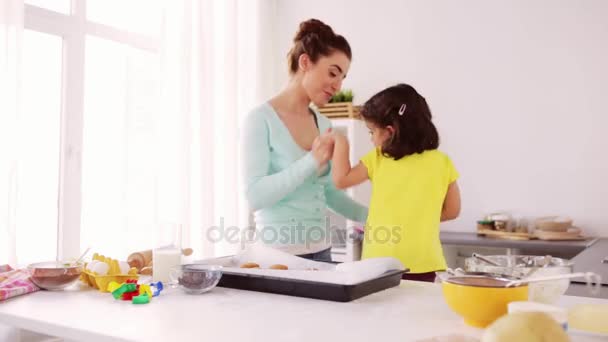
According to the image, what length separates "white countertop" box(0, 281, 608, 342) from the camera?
94 centimetres

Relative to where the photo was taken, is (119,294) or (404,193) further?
(404,193)

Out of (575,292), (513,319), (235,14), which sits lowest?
(575,292)

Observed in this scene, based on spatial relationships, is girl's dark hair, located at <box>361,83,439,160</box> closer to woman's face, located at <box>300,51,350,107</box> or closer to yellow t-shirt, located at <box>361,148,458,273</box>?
yellow t-shirt, located at <box>361,148,458,273</box>

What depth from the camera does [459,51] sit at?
3570 millimetres

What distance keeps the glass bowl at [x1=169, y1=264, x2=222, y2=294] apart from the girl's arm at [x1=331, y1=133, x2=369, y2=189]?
73 centimetres

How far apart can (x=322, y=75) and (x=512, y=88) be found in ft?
6.11

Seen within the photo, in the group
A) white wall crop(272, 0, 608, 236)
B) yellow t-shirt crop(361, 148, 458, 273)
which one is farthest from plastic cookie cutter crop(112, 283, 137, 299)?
white wall crop(272, 0, 608, 236)

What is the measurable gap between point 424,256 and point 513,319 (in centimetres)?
101

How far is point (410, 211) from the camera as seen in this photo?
178 cm

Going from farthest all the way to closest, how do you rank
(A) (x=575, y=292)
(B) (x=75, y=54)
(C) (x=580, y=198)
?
(C) (x=580, y=198)
(B) (x=75, y=54)
(A) (x=575, y=292)

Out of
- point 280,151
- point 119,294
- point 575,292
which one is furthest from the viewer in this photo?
point 280,151

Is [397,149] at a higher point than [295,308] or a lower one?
higher

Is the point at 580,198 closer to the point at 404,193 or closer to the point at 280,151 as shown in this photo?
the point at 404,193

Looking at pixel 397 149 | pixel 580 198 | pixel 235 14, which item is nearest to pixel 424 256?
pixel 397 149
